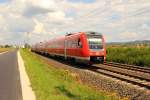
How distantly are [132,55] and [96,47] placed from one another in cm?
729

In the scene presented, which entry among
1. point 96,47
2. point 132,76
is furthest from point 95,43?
point 132,76

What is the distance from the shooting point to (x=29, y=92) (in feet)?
38.7

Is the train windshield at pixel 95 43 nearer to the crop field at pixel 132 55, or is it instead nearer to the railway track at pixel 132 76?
the crop field at pixel 132 55

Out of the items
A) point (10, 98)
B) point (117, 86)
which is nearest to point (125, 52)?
point (117, 86)

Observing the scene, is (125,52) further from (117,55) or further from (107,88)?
(107,88)

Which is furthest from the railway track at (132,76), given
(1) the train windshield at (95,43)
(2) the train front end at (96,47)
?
(1) the train windshield at (95,43)

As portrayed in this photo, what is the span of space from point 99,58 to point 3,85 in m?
12.6

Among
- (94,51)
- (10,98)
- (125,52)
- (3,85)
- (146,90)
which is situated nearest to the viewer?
(10,98)

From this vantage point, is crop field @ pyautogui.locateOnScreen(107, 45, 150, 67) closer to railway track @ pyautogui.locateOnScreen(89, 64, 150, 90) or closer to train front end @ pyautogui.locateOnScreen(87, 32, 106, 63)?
train front end @ pyautogui.locateOnScreen(87, 32, 106, 63)

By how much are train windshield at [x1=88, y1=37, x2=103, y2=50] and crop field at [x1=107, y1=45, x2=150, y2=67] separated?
426cm

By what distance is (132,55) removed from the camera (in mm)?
31625

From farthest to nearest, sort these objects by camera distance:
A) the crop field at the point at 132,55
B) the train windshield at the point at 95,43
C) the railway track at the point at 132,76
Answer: the crop field at the point at 132,55, the train windshield at the point at 95,43, the railway track at the point at 132,76

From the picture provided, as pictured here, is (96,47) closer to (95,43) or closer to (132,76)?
(95,43)

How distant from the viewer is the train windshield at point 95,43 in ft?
83.7
